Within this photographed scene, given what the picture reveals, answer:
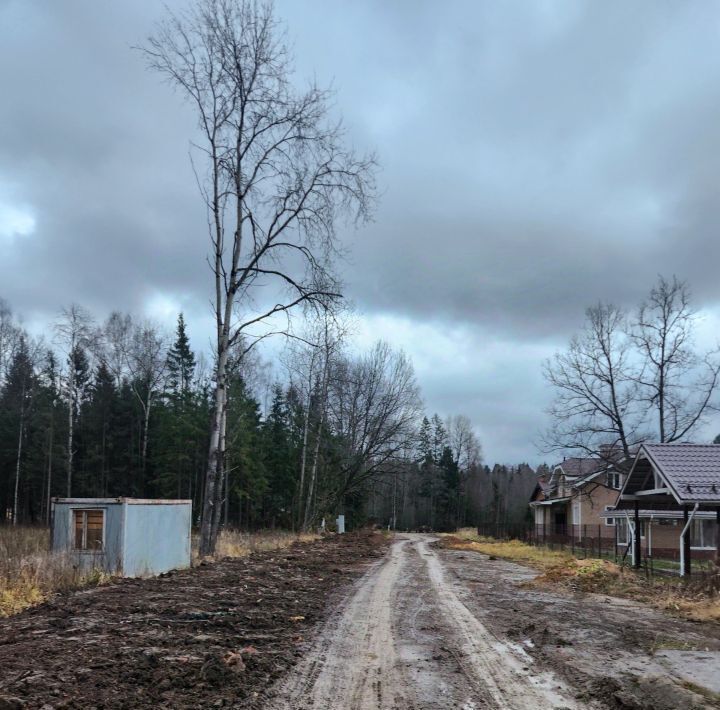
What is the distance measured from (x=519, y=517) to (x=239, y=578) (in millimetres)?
87610

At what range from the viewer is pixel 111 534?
46.2 ft

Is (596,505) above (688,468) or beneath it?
beneath

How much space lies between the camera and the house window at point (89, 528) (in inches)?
559

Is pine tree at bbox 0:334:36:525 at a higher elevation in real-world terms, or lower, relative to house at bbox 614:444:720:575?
higher

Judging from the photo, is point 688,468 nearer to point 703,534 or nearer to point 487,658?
point 487,658

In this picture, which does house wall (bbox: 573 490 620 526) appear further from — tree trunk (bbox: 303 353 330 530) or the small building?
the small building

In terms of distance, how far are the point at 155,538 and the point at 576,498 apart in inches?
1694

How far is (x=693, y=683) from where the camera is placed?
639 cm

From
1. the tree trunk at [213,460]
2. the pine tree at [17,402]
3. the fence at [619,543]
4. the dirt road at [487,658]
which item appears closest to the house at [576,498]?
the fence at [619,543]

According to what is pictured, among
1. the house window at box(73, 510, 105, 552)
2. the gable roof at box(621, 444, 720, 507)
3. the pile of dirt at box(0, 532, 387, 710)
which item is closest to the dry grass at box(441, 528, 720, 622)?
the gable roof at box(621, 444, 720, 507)

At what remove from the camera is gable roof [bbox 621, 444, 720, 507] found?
15430 millimetres

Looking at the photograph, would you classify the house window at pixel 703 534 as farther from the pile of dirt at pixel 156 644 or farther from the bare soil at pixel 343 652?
the pile of dirt at pixel 156 644

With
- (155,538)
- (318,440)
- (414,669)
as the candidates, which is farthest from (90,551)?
(318,440)

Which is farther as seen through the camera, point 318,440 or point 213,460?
point 318,440
